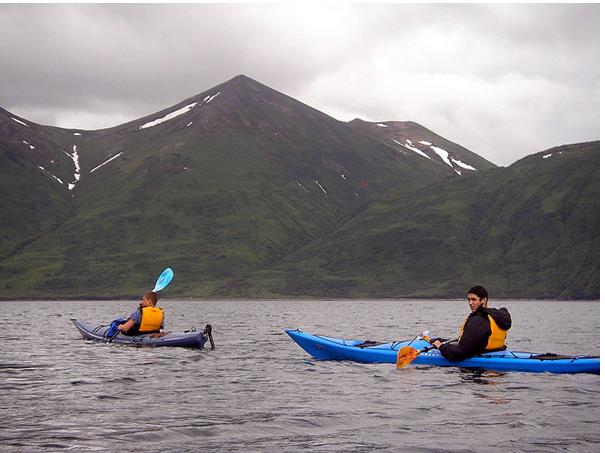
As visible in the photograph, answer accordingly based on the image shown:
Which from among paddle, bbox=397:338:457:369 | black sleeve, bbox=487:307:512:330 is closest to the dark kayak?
paddle, bbox=397:338:457:369

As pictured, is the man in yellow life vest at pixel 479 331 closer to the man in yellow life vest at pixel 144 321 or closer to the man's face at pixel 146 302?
the man's face at pixel 146 302

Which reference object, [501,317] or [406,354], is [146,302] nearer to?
[406,354]

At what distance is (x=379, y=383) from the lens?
2144 centimetres

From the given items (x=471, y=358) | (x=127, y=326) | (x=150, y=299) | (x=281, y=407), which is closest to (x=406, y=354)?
(x=471, y=358)

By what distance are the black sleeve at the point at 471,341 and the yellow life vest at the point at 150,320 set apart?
12.9 meters

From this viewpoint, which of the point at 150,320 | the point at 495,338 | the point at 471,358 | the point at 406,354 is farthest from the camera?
the point at 150,320

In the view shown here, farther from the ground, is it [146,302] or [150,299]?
[150,299]

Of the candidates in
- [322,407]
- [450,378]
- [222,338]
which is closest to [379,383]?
[450,378]

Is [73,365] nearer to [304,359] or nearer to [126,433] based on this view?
[304,359]

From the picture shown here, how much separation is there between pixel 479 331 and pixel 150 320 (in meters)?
14.3

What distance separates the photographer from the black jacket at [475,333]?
73.6 feet

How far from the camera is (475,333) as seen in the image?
22641 mm

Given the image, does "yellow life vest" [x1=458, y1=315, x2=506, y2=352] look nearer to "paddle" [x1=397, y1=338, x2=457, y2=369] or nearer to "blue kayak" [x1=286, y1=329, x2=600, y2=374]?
"blue kayak" [x1=286, y1=329, x2=600, y2=374]

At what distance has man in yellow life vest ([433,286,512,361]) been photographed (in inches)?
878
